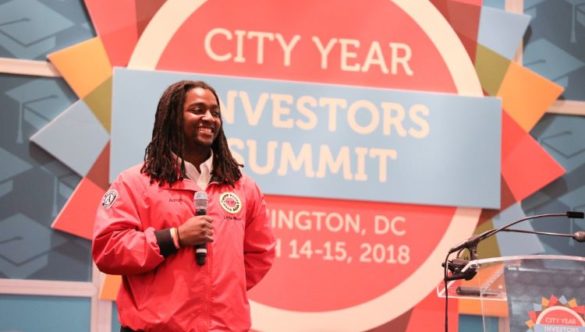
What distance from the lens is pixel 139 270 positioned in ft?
7.70

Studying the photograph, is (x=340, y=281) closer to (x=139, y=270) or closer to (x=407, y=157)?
(x=407, y=157)

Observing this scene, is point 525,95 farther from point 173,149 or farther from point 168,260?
point 168,260

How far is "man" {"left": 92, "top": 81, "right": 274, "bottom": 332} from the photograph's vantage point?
234cm

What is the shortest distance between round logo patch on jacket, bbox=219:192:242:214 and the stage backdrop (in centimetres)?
108

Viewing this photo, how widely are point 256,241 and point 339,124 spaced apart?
1.16 metres

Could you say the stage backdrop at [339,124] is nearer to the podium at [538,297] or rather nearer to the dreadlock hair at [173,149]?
the dreadlock hair at [173,149]

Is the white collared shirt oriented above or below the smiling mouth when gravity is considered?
below

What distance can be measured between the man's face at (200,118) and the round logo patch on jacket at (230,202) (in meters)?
0.17

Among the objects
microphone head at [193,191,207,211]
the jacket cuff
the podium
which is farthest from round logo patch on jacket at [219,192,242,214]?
the podium

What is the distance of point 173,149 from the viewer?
8.41 feet

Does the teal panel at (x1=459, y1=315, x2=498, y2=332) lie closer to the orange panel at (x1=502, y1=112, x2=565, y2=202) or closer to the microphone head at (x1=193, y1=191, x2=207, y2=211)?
the orange panel at (x1=502, y1=112, x2=565, y2=202)

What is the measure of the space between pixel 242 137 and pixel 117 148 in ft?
1.77

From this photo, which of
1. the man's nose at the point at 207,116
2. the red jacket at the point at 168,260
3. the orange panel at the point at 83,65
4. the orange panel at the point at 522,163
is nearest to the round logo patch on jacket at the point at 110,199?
the red jacket at the point at 168,260

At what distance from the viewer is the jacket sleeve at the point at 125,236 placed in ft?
7.64
